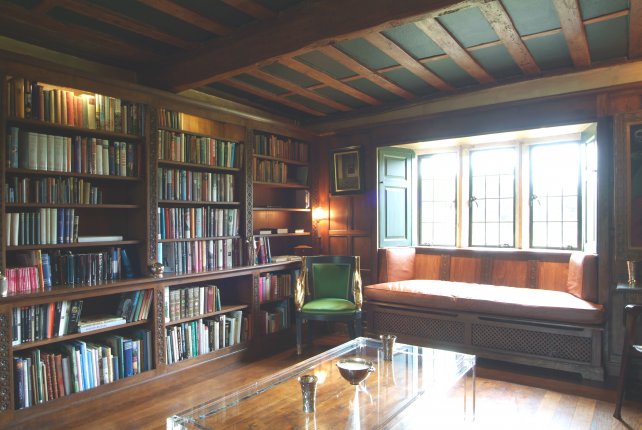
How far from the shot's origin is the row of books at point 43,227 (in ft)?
8.67

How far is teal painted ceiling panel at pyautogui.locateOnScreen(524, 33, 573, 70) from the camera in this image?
315cm

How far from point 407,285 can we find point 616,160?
6.94ft

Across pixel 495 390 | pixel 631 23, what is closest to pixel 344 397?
pixel 495 390

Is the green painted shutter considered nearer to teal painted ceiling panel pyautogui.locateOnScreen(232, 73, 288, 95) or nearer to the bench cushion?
the bench cushion

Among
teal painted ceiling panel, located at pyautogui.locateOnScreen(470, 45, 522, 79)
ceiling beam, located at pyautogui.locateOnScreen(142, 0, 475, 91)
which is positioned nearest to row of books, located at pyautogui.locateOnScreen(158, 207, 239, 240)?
ceiling beam, located at pyautogui.locateOnScreen(142, 0, 475, 91)

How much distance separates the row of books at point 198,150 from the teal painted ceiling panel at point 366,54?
1.40 m

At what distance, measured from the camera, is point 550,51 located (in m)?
3.36

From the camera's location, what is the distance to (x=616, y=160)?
10.9ft

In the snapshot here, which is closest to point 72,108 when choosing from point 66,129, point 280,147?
point 66,129

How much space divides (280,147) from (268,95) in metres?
0.57

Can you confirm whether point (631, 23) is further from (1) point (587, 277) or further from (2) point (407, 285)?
(2) point (407, 285)

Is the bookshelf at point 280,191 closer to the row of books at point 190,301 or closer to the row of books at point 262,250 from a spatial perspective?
the row of books at point 262,250

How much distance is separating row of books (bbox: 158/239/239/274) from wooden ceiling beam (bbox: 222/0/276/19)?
1.91 meters

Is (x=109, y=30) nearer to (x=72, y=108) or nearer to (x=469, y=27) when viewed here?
(x=72, y=108)
